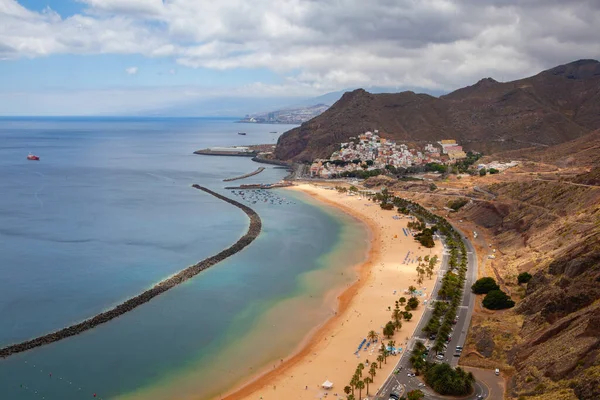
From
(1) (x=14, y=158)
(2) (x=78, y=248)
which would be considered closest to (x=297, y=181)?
(2) (x=78, y=248)

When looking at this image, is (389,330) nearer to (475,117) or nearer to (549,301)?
(549,301)

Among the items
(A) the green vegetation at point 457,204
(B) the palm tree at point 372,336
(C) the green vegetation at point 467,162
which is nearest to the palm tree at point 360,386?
(B) the palm tree at point 372,336

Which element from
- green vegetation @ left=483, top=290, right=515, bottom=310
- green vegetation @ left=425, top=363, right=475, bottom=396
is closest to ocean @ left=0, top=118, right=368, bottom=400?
green vegetation @ left=425, top=363, right=475, bottom=396

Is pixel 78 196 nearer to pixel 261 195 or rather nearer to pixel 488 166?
pixel 261 195

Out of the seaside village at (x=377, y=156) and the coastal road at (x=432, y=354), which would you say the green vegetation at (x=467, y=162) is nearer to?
the seaside village at (x=377, y=156)

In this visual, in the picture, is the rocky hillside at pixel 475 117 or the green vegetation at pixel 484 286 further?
the rocky hillside at pixel 475 117

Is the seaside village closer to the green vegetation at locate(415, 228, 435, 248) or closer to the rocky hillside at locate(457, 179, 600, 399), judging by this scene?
the green vegetation at locate(415, 228, 435, 248)
